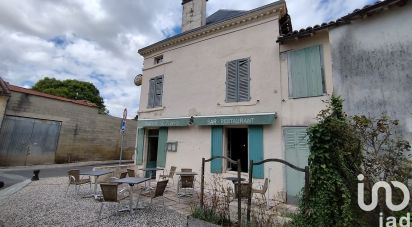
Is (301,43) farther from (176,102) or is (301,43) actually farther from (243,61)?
(176,102)

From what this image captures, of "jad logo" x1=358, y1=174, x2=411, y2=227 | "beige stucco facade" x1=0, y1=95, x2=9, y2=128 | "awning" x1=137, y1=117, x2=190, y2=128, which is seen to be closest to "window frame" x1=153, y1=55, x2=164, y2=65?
"awning" x1=137, y1=117, x2=190, y2=128

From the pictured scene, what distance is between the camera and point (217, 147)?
29.1ft

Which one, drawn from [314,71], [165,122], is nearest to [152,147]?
[165,122]

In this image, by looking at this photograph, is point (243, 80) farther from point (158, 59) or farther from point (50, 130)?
point (50, 130)

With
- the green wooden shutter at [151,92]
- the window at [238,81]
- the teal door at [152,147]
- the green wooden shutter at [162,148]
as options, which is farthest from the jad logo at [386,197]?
the green wooden shutter at [151,92]

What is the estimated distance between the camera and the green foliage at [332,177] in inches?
132

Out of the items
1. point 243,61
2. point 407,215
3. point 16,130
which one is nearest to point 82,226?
point 407,215

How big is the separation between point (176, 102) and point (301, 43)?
5912 millimetres

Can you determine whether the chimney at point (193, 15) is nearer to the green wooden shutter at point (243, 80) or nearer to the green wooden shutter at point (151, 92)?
the green wooden shutter at point (151, 92)

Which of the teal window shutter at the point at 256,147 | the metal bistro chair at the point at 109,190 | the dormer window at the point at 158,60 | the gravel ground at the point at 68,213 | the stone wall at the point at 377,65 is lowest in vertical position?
the gravel ground at the point at 68,213

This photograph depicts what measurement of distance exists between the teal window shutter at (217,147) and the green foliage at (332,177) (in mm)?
4977

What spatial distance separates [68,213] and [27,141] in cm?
1351

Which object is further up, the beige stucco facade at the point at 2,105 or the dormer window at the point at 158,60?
the dormer window at the point at 158,60

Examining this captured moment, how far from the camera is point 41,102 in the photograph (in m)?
16.5
